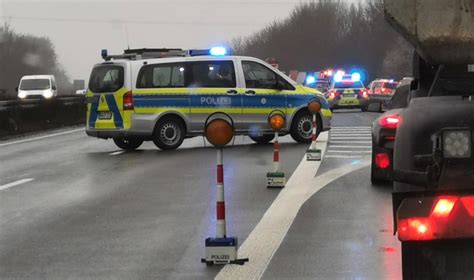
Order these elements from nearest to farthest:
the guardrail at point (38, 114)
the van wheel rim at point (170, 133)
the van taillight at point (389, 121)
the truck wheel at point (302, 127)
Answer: the van taillight at point (389, 121) < the van wheel rim at point (170, 133) < the truck wheel at point (302, 127) < the guardrail at point (38, 114)

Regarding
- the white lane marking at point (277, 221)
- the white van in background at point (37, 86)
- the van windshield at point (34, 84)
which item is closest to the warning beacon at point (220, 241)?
the white lane marking at point (277, 221)

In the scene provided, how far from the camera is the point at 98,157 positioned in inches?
554

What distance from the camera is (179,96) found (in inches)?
586

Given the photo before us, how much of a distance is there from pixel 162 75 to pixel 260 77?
226cm

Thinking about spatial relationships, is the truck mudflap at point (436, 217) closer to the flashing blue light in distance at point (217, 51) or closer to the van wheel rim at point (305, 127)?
the van wheel rim at point (305, 127)

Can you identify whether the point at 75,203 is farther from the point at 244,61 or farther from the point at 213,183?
the point at 244,61

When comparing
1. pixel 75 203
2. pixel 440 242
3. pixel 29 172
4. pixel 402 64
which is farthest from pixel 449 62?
pixel 402 64

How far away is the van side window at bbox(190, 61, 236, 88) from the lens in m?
15.1

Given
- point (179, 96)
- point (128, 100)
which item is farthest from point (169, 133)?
point (128, 100)

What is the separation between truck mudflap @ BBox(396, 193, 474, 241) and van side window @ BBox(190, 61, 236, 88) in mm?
11935

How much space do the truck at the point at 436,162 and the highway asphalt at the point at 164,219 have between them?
1899 millimetres

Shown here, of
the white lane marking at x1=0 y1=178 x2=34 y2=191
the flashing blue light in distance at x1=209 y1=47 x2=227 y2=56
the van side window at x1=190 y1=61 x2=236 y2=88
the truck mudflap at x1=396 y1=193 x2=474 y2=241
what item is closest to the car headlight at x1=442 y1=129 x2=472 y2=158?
the truck mudflap at x1=396 y1=193 x2=474 y2=241

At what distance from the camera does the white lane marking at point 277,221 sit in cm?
543

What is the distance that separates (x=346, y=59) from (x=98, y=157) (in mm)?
86045
